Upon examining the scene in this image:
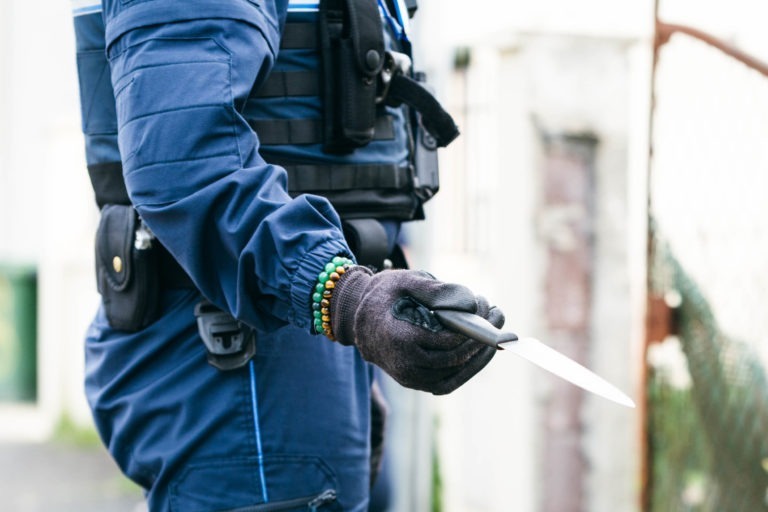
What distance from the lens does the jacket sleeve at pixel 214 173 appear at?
138 centimetres

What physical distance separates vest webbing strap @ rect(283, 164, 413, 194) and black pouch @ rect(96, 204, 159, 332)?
0.27 metres

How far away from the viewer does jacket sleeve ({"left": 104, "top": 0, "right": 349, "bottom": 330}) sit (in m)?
1.38

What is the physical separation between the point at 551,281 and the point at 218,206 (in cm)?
234

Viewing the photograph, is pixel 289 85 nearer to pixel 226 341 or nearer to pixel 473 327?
pixel 226 341

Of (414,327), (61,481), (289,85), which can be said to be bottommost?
(61,481)

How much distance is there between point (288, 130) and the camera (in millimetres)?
1717

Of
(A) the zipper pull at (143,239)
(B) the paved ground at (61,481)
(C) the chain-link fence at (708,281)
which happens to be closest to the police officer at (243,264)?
(A) the zipper pull at (143,239)

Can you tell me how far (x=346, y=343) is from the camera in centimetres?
137

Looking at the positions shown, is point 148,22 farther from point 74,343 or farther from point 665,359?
point 74,343

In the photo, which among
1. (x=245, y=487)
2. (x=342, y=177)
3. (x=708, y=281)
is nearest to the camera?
(x=245, y=487)

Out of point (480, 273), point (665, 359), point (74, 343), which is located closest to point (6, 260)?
point (74, 343)

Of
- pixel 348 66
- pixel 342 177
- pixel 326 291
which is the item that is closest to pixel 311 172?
pixel 342 177

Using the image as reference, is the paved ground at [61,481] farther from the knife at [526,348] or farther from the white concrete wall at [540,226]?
the knife at [526,348]

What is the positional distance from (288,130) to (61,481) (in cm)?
489
